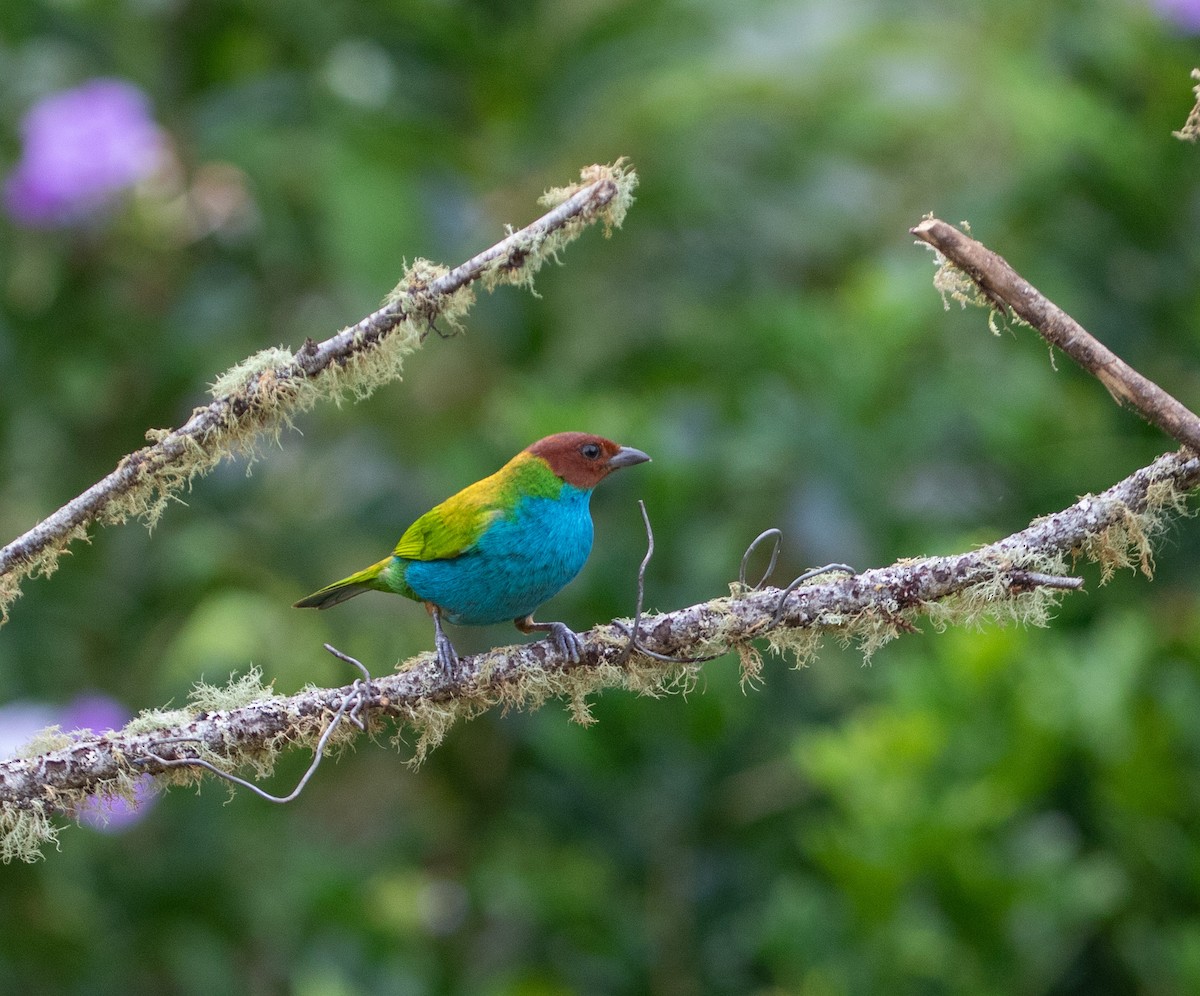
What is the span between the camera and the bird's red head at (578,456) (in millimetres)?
2617

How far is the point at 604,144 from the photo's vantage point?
514 cm

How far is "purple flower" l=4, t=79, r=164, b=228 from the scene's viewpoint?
4.53m

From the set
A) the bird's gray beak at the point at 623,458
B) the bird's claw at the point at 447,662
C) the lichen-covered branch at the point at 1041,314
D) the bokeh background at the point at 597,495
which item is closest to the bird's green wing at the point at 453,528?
the bird's gray beak at the point at 623,458

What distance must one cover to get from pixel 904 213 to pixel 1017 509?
1.89 m

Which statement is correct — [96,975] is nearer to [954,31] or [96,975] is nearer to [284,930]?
[284,930]

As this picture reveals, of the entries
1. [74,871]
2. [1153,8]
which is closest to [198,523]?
[74,871]

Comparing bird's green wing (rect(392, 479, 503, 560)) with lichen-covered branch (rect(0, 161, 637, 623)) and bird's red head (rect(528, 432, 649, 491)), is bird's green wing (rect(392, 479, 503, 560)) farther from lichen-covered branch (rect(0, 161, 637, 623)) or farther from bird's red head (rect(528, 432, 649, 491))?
lichen-covered branch (rect(0, 161, 637, 623))

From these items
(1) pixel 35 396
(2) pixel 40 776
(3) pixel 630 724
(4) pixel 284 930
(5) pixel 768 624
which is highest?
(1) pixel 35 396

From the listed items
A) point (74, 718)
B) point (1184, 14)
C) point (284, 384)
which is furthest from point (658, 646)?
point (1184, 14)

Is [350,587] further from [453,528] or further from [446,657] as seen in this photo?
[446,657]

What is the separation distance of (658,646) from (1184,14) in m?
4.04

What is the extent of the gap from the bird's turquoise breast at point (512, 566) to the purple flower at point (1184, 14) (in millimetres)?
3535

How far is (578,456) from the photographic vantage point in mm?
2635

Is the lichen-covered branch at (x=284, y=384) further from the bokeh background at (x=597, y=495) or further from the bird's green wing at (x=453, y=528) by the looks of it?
the bokeh background at (x=597, y=495)
